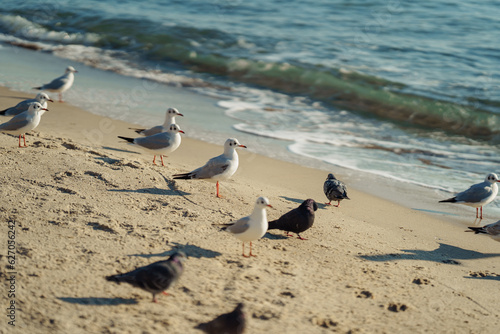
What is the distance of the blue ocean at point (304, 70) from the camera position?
10594mm

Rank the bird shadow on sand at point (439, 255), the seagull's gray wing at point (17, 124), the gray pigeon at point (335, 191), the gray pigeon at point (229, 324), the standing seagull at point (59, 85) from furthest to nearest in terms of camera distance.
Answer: the standing seagull at point (59, 85), the seagull's gray wing at point (17, 124), the gray pigeon at point (335, 191), the bird shadow on sand at point (439, 255), the gray pigeon at point (229, 324)

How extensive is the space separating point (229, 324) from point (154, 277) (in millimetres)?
737

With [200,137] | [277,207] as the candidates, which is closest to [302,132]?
[200,137]

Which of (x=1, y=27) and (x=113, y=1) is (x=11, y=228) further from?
(x=113, y=1)

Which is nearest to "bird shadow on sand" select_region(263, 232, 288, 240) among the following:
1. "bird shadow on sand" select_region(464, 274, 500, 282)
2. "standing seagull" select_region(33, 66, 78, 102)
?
"bird shadow on sand" select_region(464, 274, 500, 282)

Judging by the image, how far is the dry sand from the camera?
4.38 meters

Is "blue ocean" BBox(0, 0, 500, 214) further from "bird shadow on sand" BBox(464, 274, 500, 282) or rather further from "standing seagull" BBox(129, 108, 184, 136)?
"bird shadow on sand" BBox(464, 274, 500, 282)

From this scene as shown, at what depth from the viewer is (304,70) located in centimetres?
1611

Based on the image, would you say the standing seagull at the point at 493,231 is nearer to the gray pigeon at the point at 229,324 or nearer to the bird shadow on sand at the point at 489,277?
the bird shadow on sand at the point at 489,277

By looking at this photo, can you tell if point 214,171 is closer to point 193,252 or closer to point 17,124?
point 193,252

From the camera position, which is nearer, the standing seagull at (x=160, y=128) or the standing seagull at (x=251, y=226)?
the standing seagull at (x=251, y=226)

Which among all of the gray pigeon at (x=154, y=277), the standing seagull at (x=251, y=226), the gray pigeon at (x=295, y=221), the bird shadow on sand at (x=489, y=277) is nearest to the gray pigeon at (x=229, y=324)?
the gray pigeon at (x=154, y=277)

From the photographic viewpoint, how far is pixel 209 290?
4715 mm

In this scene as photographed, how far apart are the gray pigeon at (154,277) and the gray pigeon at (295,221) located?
180cm
